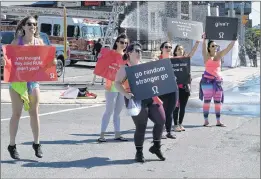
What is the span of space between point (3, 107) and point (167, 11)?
17.7 metres

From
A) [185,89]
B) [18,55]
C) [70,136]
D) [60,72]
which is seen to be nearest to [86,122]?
[70,136]

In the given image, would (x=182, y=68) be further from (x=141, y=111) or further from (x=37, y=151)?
(x=37, y=151)

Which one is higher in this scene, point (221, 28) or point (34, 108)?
point (221, 28)

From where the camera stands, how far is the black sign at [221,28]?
9000mm

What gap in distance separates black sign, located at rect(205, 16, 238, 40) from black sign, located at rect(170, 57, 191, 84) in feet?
2.78

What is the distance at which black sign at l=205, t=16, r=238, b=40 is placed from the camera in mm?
9000

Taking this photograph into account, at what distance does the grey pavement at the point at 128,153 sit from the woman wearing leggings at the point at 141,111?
0.18m

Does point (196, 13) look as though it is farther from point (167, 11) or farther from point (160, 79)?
point (160, 79)

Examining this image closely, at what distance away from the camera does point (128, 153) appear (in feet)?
22.9

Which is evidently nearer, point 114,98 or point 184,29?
point 114,98

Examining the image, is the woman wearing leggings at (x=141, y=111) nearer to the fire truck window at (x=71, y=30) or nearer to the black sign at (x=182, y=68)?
the black sign at (x=182, y=68)

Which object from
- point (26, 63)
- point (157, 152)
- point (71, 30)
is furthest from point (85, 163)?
point (71, 30)

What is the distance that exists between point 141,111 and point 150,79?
1.38 ft

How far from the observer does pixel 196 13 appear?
2716cm
